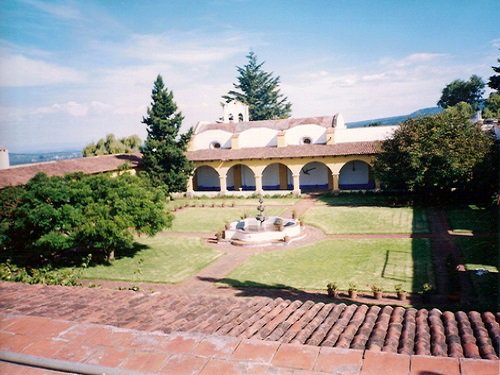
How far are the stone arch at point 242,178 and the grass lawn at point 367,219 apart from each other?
1262cm

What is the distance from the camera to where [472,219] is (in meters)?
22.5

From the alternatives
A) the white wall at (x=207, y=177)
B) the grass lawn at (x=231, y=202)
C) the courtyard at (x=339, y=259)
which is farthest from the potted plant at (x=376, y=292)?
the white wall at (x=207, y=177)

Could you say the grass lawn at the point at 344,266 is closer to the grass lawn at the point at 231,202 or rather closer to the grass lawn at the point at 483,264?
the grass lawn at the point at 483,264

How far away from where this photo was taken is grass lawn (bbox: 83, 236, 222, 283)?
1626cm

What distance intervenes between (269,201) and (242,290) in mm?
19364

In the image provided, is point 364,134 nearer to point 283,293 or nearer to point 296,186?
point 296,186

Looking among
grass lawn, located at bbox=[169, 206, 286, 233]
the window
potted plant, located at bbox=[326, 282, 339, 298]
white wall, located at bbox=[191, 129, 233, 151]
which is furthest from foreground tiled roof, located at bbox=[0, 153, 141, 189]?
potted plant, located at bbox=[326, 282, 339, 298]

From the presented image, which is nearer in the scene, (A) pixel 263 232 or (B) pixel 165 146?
(A) pixel 263 232

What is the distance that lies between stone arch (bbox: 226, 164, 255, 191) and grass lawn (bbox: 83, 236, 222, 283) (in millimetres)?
19171

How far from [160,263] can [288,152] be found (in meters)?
19.8

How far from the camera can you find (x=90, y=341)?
4.28 metres

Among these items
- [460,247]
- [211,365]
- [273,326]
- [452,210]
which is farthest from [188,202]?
[211,365]

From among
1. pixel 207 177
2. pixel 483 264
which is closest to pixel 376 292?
pixel 483 264

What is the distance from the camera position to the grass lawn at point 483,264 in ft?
39.8
